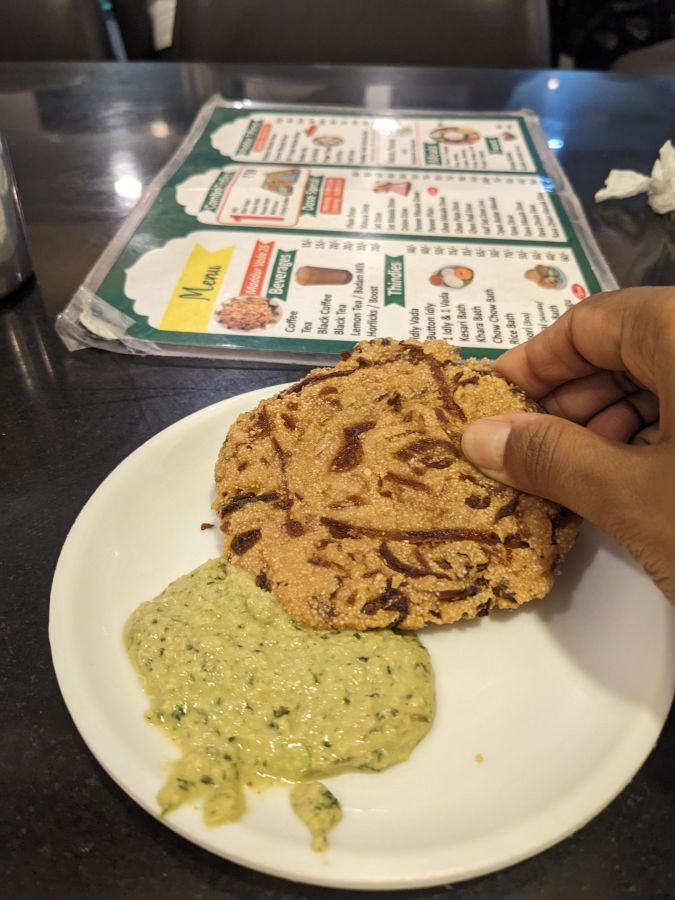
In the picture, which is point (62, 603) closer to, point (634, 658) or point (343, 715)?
point (343, 715)

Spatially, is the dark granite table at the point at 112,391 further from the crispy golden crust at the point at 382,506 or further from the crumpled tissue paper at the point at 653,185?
the crispy golden crust at the point at 382,506

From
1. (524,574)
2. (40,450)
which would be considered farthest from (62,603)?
(524,574)

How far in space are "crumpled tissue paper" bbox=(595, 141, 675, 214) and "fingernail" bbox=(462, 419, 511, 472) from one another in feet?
4.67

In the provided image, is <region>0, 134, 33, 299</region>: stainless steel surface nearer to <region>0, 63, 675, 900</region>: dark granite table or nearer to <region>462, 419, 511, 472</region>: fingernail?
<region>0, 63, 675, 900</region>: dark granite table

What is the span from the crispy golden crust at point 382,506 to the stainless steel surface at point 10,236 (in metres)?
0.93

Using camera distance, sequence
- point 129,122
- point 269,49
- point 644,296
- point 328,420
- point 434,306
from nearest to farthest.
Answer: point 644,296, point 328,420, point 434,306, point 129,122, point 269,49

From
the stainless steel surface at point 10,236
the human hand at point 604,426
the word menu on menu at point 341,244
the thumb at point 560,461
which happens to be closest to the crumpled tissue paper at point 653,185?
the word menu on menu at point 341,244

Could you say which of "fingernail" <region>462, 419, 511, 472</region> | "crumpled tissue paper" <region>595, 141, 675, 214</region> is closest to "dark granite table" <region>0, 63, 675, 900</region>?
"crumpled tissue paper" <region>595, 141, 675, 214</region>

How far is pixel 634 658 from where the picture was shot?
3.10 ft

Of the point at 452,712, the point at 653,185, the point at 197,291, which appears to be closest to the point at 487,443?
the point at 452,712

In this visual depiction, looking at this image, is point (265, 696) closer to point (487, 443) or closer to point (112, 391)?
point (487, 443)

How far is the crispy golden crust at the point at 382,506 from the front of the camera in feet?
3.31

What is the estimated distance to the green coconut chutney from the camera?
852 mm

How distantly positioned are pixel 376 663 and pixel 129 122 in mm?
2393
